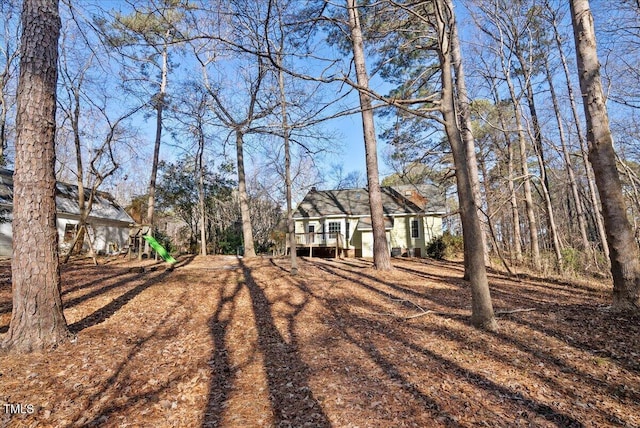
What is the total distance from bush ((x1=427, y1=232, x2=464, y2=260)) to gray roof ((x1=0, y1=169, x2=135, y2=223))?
61.0 ft

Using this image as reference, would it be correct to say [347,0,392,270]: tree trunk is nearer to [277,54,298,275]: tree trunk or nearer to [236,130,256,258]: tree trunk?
[277,54,298,275]: tree trunk

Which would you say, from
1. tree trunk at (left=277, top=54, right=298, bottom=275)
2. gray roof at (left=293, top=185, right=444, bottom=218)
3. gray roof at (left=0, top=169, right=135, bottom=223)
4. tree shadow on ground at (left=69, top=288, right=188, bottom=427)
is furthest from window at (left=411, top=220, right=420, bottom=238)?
tree shadow on ground at (left=69, top=288, right=188, bottom=427)

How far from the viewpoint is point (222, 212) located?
25031mm

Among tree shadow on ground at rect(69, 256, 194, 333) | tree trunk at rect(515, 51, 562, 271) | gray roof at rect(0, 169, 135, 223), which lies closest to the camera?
tree shadow on ground at rect(69, 256, 194, 333)

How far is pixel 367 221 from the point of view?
20422mm

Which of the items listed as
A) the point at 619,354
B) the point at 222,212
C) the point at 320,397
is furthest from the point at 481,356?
the point at 222,212

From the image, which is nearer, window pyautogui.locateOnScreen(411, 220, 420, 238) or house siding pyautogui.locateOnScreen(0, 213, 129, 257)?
house siding pyautogui.locateOnScreen(0, 213, 129, 257)

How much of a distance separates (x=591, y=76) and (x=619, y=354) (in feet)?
13.0

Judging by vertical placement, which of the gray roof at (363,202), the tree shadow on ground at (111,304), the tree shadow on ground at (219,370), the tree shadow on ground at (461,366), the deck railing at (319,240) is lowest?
the tree shadow on ground at (461,366)

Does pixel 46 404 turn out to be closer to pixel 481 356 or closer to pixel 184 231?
pixel 481 356

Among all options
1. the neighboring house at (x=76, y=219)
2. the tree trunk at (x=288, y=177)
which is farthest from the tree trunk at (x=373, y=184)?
the neighboring house at (x=76, y=219)

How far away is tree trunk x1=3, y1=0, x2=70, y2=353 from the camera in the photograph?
3.65m

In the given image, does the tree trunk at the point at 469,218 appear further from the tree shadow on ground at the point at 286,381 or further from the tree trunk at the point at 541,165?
the tree trunk at the point at 541,165

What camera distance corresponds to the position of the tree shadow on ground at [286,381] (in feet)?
8.63
